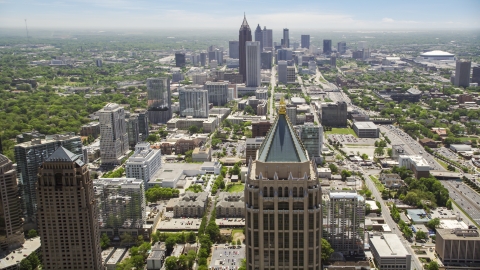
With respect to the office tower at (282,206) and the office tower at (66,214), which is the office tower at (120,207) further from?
the office tower at (282,206)

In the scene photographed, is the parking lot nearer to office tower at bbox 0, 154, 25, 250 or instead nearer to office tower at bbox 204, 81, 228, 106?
office tower at bbox 0, 154, 25, 250

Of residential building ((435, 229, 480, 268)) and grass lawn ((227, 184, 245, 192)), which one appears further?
grass lawn ((227, 184, 245, 192))

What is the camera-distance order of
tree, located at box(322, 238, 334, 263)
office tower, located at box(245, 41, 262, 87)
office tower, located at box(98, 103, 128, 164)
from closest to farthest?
1. tree, located at box(322, 238, 334, 263)
2. office tower, located at box(98, 103, 128, 164)
3. office tower, located at box(245, 41, 262, 87)

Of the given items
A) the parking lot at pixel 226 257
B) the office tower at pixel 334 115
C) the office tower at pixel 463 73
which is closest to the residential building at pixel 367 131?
the office tower at pixel 334 115

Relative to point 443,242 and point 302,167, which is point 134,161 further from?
point 302,167

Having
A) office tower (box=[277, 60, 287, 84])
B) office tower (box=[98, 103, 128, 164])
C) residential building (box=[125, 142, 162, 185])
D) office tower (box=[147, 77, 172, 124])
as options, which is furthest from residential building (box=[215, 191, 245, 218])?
office tower (box=[277, 60, 287, 84])

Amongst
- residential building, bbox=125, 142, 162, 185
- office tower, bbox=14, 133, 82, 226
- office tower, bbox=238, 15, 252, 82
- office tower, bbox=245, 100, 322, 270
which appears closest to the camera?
office tower, bbox=245, 100, 322, 270

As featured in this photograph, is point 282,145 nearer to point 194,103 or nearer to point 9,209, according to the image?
point 9,209
